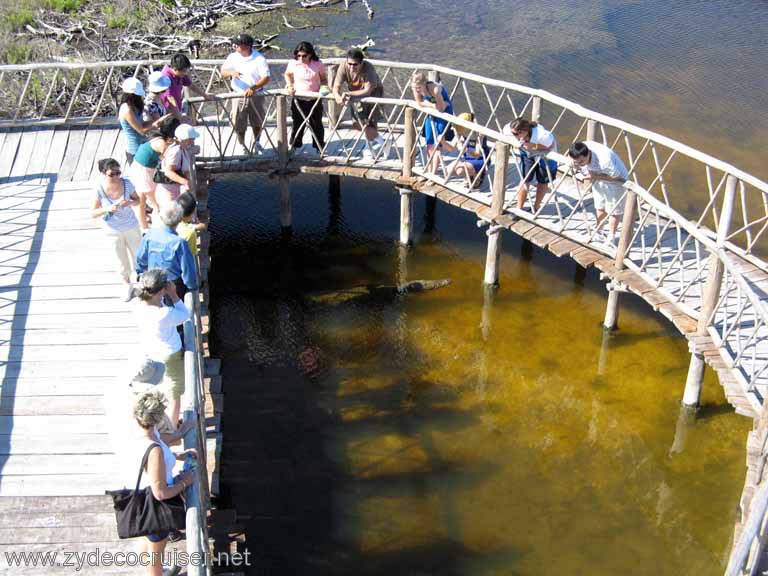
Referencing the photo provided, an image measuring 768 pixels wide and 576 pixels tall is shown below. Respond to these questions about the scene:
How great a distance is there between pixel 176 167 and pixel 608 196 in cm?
Answer: 527

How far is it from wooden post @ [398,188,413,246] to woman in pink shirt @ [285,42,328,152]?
1.43 m

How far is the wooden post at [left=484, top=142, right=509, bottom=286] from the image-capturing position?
12578 millimetres

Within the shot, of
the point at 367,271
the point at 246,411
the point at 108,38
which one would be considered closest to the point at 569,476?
the point at 246,411

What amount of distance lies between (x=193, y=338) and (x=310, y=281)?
252 inches

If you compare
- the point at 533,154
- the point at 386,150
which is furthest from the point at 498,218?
the point at 386,150

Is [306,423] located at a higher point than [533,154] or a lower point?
lower

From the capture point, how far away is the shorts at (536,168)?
12.6 m

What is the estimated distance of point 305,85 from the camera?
44.7ft

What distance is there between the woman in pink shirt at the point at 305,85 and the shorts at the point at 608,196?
4.12m

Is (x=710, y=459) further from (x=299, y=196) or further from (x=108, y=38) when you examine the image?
(x=108, y=38)

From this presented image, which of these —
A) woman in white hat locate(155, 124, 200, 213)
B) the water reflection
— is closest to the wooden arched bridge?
the water reflection

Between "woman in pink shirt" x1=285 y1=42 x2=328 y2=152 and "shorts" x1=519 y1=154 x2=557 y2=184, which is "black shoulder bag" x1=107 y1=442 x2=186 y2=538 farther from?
"woman in pink shirt" x1=285 y1=42 x2=328 y2=152

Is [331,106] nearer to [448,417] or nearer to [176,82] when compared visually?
[176,82]

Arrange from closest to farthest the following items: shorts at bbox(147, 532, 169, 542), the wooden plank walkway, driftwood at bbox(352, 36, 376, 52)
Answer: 1. shorts at bbox(147, 532, 169, 542)
2. the wooden plank walkway
3. driftwood at bbox(352, 36, 376, 52)
